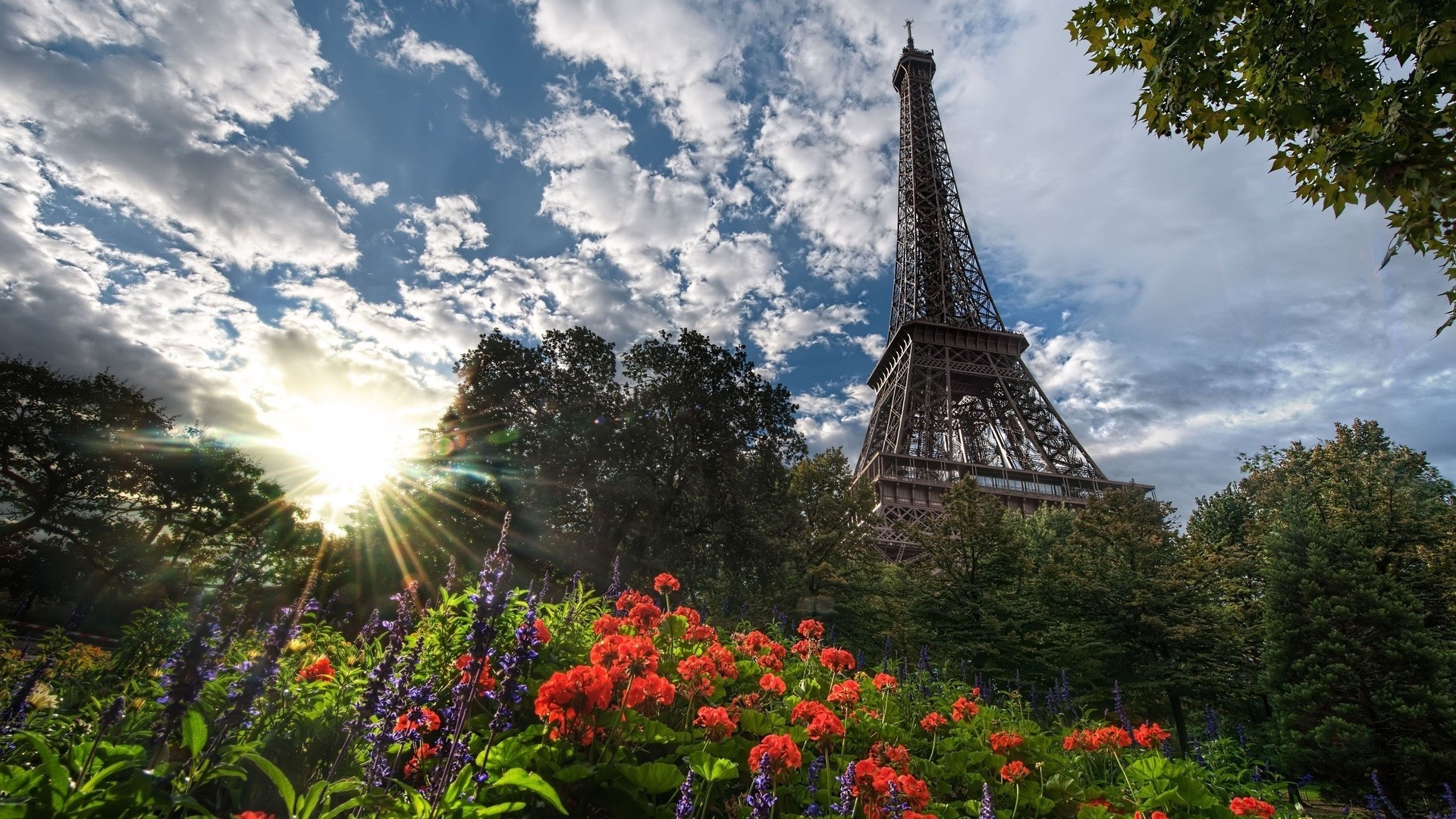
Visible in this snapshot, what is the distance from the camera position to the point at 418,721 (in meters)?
3.01

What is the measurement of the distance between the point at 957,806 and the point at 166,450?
111ft

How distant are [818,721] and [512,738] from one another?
6.43 ft

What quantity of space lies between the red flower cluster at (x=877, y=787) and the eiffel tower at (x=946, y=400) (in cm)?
2995

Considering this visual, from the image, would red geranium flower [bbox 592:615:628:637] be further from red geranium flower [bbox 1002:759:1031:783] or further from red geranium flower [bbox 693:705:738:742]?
red geranium flower [bbox 1002:759:1031:783]

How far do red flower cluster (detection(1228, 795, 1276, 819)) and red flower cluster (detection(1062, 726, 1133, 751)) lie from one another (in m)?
0.86

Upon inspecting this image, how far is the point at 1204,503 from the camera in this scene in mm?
35281

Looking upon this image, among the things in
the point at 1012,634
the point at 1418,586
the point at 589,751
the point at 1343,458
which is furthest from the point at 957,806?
the point at 1343,458

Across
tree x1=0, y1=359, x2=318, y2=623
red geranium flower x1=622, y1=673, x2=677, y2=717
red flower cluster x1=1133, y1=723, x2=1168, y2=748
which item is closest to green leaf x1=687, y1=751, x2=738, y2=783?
red geranium flower x1=622, y1=673, x2=677, y2=717

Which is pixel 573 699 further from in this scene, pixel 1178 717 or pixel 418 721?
pixel 1178 717

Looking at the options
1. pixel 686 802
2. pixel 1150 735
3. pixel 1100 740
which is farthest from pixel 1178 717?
pixel 686 802

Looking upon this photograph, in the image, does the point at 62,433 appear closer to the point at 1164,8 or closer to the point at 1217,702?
the point at 1164,8

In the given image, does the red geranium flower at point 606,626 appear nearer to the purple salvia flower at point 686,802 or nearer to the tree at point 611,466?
the purple salvia flower at point 686,802

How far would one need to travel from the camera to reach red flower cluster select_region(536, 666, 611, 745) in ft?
10.1

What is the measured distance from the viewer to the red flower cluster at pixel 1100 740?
5.11 metres
